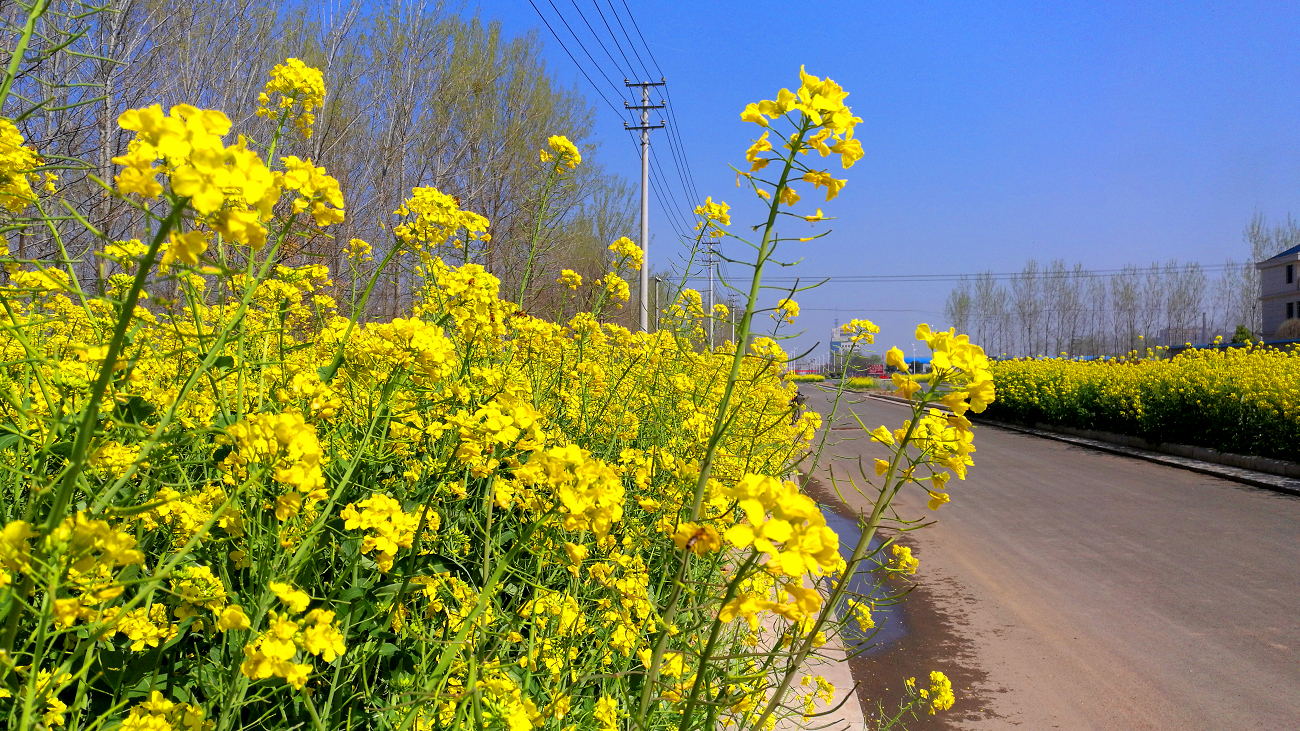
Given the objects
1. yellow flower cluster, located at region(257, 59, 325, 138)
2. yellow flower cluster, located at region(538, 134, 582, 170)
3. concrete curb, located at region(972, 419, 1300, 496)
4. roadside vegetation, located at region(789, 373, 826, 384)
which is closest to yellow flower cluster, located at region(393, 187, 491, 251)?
yellow flower cluster, located at region(257, 59, 325, 138)

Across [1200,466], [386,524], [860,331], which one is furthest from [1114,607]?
[1200,466]

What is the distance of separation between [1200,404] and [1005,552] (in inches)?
294

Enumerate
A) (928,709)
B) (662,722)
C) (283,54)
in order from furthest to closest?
(283,54) < (928,709) < (662,722)

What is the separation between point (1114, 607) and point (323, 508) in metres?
4.87

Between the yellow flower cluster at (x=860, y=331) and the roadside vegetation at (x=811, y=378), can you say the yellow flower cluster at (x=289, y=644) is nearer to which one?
the roadside vegetation at (x=811, y=378)

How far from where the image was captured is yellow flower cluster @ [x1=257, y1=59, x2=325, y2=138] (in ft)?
6.21

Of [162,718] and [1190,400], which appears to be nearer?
[162,718]

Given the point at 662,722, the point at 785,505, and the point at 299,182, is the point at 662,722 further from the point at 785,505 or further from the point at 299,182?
the point at 299,182

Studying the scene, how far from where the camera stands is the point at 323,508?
1672 mm

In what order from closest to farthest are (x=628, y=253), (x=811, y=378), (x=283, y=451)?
1. (x=283, y=451)
2. (x=811, y=378)
3. (x=628, y=253)

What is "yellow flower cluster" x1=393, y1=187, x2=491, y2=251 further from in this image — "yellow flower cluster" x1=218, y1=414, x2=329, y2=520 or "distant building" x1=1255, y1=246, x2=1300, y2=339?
"distant building" x1=1255, y1=246, x2=1300, y2=339

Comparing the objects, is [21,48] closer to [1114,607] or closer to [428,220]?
[428,220]

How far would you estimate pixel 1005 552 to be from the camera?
613 cm

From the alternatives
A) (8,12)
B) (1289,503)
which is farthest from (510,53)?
(1289,503)
